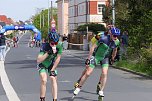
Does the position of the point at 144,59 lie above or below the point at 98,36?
below

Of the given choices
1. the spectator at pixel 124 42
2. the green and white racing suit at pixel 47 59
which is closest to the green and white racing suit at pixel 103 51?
the green and white racing suit at pixel 47 59

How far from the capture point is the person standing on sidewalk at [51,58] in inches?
367

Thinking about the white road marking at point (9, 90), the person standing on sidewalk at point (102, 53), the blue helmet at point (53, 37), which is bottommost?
the white road marking at point (9, 90)

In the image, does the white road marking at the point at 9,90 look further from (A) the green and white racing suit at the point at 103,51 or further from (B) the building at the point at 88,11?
(B) the building at the point at 88,11

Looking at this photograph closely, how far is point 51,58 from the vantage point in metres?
9.61

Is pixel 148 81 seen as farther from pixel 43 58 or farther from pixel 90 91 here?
pixel 43 58

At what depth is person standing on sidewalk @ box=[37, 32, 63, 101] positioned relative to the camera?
9.32 metres

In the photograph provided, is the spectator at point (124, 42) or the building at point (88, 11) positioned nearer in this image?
the spectator at point (124, 42)

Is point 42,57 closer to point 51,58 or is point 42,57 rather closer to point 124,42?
point 51,58

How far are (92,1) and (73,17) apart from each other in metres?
13.6

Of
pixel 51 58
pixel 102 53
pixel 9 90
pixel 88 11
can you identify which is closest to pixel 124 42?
pixel 9 90

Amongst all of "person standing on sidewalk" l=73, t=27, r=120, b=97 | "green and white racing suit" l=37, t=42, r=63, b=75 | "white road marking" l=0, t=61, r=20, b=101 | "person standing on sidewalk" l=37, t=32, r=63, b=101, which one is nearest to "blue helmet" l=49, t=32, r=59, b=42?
"person standing on sidewalk" l=37, t=32, r=63, b=101

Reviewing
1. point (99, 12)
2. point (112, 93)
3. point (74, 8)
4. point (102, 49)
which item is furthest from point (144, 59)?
point (74, 8)

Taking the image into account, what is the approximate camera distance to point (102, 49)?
35.7 feet
